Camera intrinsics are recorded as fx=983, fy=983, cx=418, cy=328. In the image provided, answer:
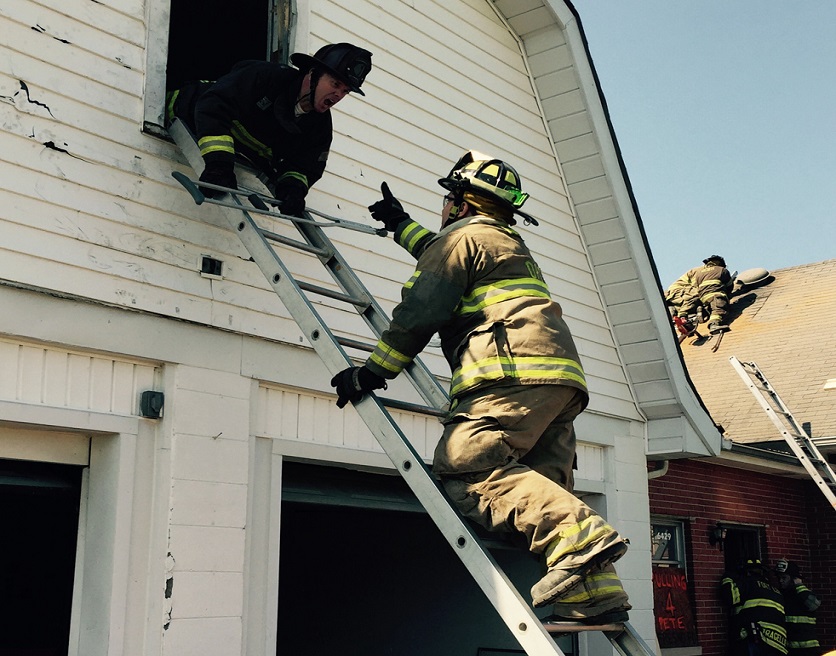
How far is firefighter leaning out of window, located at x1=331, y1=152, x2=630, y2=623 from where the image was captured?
3.21 meters

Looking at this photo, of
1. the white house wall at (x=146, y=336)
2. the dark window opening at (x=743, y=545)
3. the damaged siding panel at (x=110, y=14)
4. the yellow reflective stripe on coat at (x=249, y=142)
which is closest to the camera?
the white house wall at (x=146, y=336)

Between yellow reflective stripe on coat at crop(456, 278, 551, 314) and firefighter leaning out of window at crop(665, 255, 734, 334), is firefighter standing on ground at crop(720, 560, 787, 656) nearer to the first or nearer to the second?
firefighter leaning out of window at crop(665, 255, 734, 334)

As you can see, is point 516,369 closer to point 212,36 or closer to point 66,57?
Answer: point 66,57

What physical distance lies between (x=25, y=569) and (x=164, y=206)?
328 centimetres

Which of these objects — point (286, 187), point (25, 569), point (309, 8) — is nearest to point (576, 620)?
point (286, 187)

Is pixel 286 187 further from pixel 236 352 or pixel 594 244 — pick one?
pixel 594 244

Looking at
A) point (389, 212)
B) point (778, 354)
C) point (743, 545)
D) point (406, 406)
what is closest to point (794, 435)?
point (743, 545)

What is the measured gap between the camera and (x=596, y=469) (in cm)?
737

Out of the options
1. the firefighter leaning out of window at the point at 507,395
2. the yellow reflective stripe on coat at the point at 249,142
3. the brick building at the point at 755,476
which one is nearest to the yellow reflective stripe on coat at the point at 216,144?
the yellow reflective stripe on coat at the point at 249,142

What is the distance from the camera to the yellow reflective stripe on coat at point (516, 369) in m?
3.46

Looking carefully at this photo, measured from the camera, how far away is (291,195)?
4.79m

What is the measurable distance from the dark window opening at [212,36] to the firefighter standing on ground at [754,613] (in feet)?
26.0

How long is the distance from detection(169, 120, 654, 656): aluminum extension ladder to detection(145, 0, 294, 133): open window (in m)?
1.23

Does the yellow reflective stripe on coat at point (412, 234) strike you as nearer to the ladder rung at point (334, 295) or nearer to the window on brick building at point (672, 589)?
the ladder rung at point (334, 295)
